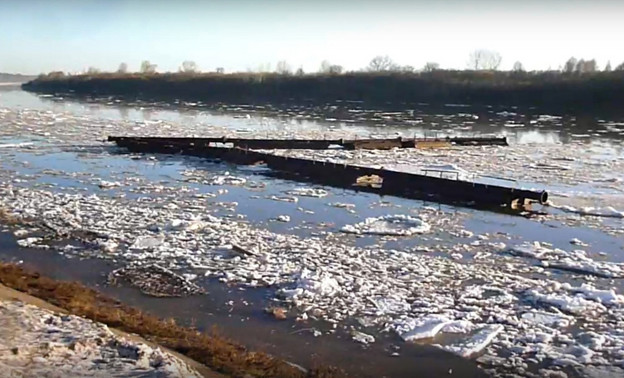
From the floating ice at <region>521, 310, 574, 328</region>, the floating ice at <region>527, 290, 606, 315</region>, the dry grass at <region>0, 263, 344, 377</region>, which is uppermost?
the dry grass at <region>0, 263, 344, 377</region>

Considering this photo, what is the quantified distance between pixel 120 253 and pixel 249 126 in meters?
23.9

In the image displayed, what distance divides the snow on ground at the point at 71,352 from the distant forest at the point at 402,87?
1792 inches

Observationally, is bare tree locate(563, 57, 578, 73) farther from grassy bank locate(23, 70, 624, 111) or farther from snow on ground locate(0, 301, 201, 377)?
snow on ground locate(0, 301, 201, 377)

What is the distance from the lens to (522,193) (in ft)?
41.3

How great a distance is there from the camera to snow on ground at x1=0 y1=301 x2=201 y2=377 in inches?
182

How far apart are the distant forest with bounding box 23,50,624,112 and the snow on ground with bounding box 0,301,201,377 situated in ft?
149

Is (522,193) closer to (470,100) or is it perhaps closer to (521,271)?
(521,271)

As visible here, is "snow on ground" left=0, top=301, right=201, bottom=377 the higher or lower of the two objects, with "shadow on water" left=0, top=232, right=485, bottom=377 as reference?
higher

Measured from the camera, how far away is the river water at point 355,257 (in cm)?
591

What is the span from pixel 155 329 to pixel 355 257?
3467 millimetres

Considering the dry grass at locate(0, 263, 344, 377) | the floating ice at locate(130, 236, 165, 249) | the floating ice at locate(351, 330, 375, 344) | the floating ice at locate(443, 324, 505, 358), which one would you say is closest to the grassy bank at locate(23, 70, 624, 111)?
the floating ice at locate(130, 236, 165, 249)

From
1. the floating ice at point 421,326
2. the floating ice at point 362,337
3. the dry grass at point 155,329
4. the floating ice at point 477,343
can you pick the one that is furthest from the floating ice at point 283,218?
the floating ice at point 477,343

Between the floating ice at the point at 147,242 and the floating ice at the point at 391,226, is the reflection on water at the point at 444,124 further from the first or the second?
the floating ice at the point at 147,242

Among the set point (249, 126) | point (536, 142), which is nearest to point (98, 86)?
point (249, 126)
